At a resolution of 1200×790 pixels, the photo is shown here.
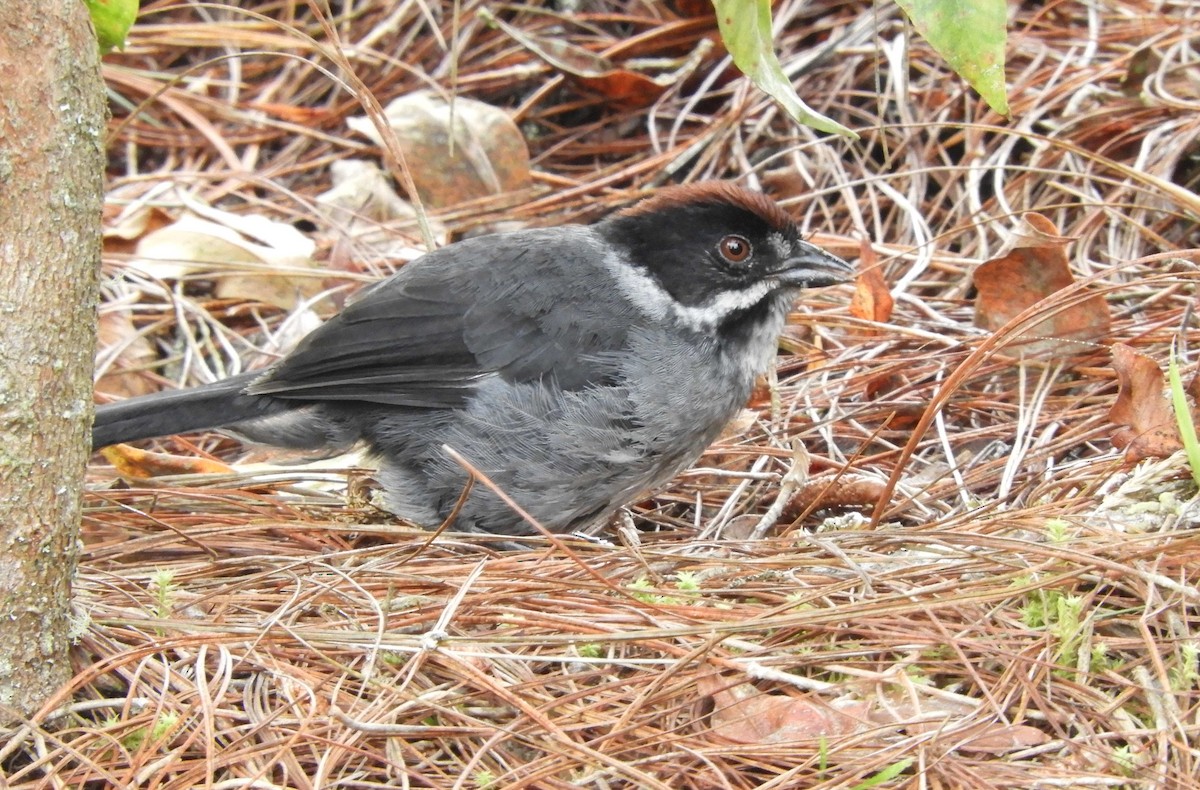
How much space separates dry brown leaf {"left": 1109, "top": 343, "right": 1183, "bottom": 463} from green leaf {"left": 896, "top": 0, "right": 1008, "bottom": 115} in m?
0.95

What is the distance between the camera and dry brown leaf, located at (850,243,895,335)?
15.5ft

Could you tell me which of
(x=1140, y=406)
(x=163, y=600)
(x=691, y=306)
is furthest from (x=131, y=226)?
(x=1140, y=406)

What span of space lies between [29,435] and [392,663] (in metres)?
0.92

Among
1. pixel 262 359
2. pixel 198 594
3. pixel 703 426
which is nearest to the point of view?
pixel 198 594

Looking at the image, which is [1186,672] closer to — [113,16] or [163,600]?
[163,600]

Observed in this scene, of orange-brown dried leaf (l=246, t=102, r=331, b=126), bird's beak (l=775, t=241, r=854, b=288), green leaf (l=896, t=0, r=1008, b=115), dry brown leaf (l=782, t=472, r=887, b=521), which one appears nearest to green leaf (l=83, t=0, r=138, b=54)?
green leaf (l=896, t=0, r=1008, b=115)

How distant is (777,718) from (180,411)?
7.95 ft

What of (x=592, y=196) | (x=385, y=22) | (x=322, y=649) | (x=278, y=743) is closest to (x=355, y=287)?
(x=592, y=196)

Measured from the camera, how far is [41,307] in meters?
2.66

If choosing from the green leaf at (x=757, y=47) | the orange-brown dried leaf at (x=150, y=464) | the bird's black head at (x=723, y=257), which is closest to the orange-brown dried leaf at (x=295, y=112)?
the orange-brown dried leaf at (x=150, y=464)

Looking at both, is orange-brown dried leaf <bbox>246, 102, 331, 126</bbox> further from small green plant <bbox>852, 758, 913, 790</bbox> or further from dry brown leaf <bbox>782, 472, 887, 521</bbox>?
Result: small green plant <bbox>852, 758, 913, 790</bbox>

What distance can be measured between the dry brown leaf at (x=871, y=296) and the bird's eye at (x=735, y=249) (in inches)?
25.9

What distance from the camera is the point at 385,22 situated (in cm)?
663

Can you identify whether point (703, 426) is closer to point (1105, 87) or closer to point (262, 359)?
point (262, 359)
